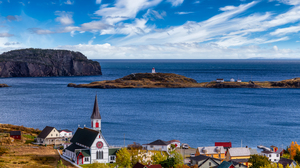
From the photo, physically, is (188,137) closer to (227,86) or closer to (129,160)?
(129,160)

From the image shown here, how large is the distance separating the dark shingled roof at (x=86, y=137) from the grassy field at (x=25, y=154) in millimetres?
4217

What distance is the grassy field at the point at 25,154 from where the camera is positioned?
1907 inches

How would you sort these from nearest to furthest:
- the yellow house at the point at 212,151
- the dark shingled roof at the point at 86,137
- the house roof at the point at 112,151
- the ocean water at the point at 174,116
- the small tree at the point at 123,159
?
the small tree at the point at 123,159 < the house roof at the point at 112,151 < the dark shingled roof at the point at 86,137 < the yellow house at the point at 212,151 < the ocean water at the point at 174,116

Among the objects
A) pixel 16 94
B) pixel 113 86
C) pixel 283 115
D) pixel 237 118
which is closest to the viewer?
pixel 237 118

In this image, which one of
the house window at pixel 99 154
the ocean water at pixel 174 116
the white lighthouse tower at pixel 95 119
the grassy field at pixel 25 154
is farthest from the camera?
the ocean water at pixel 174 116

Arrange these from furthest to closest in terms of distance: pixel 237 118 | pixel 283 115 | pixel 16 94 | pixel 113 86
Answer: pixel 113 86, pixel 16 94, pixel 283 115, pixel 237 118

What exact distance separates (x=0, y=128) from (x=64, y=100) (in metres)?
66.1

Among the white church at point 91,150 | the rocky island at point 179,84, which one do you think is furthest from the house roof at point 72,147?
the rocky island at point 179,84

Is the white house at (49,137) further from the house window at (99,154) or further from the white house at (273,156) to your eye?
the white house at (273,156)

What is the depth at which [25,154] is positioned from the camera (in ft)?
178

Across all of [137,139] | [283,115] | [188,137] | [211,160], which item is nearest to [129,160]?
[211,160]

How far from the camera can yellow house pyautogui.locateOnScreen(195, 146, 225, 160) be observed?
57.2 meters

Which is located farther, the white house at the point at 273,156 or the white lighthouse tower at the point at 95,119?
the white lighthouse tower at the point at 95,119

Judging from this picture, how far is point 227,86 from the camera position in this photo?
18925 cm
